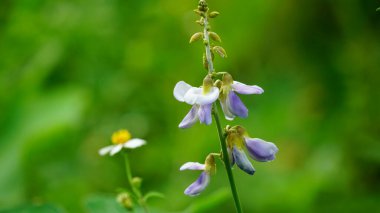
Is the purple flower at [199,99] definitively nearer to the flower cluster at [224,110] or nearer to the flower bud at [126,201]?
the flower cluster at [224,110]

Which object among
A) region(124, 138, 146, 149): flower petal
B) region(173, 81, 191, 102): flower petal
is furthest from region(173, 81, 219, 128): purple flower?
region(124, 138, 146, 149): flower petal

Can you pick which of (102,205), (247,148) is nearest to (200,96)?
(247,148)

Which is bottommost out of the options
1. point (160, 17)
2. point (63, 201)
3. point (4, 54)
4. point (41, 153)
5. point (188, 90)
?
point (188, 90)

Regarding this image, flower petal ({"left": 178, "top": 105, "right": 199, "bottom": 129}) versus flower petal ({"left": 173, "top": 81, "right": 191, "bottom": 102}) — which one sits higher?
flower petal ({"left": 173, "top": 81, "right": 191, "bottom": 102})

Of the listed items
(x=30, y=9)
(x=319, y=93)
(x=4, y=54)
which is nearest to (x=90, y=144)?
(x=4, y=54)

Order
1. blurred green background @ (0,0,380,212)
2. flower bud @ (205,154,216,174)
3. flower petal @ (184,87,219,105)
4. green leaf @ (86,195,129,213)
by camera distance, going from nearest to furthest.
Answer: flower petal @ (184,87,219,105), flower bud @ (205,154,216,174), green leaf @ (86,195,129,213), blurred green background @ (0,0,380,212)

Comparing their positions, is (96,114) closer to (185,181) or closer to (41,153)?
(41,153)

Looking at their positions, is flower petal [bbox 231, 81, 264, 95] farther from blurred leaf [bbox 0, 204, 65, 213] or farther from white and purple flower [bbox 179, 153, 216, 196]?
blurred leaf [bbox 0, 204, 65, 213]

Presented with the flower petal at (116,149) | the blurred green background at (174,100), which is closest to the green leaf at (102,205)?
the flower petal at (116,149)
